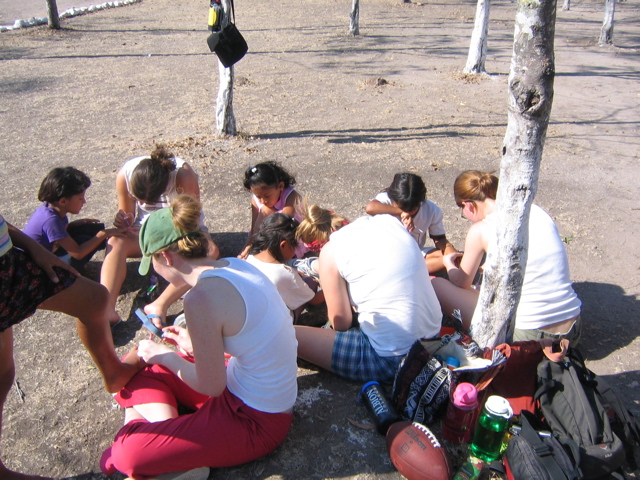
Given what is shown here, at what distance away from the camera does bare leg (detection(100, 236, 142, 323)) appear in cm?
369

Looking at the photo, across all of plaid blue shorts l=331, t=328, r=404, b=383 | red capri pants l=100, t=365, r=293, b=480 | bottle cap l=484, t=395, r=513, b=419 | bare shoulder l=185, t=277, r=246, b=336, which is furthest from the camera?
plaid blue shorts l=331, t=328, r=404, b=383

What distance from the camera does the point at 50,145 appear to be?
686 centimetres

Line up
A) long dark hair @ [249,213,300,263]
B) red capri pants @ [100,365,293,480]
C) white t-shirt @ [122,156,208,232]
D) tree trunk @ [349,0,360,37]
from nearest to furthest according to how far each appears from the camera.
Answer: red capri pants @ [100,365,293,480] < long dark hair @ [249,213,300,263] < white t-shirt @ [122,156,208,232] < tree trunk @ [349,0,360,37]

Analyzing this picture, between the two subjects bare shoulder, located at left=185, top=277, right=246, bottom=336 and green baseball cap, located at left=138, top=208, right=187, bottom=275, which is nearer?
bare shoulder, located at left=185, top=277, right=246, bottom=336

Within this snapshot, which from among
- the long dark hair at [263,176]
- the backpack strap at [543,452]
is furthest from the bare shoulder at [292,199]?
the backpack strap at [543,452]

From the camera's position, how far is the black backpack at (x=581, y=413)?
89.9 inches

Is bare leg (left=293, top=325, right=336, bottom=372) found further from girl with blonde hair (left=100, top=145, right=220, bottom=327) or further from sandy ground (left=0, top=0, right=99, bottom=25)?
sandy ground (left=0, top=0, right=99, bottom=25)

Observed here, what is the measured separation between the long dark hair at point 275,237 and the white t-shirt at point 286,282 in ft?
0.24

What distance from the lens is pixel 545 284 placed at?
307 cm

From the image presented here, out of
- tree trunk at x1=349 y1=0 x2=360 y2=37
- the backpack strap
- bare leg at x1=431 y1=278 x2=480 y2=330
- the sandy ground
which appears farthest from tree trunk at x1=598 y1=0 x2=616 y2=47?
the sandy ground

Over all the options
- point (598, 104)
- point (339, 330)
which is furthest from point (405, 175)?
point (598, 104)

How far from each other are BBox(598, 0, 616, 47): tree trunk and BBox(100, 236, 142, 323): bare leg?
13.8m

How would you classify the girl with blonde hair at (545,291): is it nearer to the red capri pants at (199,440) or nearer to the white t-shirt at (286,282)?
the white t-shirt at (286,282)

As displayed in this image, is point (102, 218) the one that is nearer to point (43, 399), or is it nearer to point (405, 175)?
point (43, 399)
